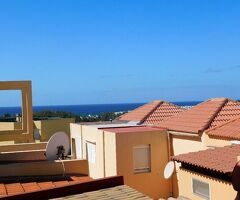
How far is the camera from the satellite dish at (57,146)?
1653 centimetres

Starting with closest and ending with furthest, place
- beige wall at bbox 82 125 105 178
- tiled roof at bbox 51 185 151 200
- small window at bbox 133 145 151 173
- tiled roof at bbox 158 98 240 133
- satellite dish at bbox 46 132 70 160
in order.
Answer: tiled roof at bbox 51 185 151 200 → satellite dish at bbox 46 132 70 160 → tiled roof at bbox 158 98 240 133 → small window at bbox 133 145 151 173 → beige wall at bbox 82 125 105 178

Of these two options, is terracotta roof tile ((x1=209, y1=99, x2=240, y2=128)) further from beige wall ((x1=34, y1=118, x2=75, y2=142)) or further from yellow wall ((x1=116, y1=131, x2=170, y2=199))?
beige wall ((x1=34, y1=118, x2=75, y2=142))

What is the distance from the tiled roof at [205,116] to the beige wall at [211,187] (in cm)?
486

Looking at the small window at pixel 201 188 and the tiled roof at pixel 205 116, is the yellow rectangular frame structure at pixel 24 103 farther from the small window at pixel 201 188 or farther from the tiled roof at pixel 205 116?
the small window at pixel 201 188

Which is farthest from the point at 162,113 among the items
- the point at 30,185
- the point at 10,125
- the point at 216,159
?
the point at 30,185

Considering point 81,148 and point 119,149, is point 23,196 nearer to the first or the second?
point 119,149

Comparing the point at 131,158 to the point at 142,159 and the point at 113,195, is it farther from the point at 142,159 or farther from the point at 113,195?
the point at 113,195

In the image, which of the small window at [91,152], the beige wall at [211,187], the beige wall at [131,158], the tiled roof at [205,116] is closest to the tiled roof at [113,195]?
the beige wall at [211,187]

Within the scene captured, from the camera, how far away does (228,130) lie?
19203 mm

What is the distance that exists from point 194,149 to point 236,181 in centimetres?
1143

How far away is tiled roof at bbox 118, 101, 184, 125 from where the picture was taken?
2880cm

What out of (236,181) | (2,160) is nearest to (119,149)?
(2,160)

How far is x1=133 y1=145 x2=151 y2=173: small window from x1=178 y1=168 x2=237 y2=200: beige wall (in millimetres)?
6234

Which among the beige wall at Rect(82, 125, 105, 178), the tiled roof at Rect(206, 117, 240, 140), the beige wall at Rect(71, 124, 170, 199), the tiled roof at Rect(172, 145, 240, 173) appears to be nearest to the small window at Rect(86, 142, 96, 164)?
the beige wall at Rect(82, 125, 105, 178)
